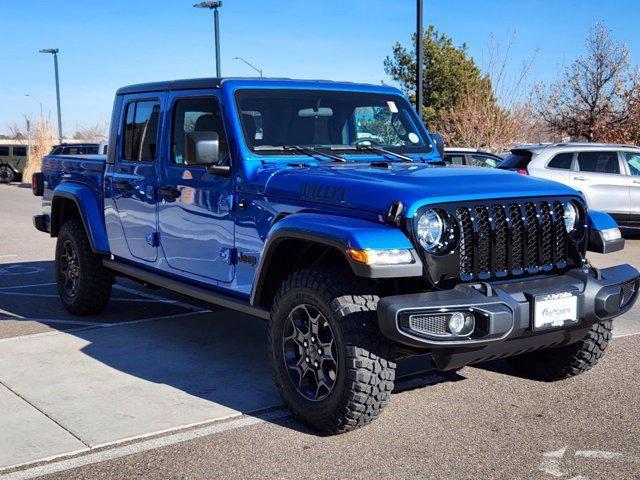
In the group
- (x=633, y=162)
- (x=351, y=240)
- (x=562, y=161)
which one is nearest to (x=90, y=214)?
(x=351, y=240)

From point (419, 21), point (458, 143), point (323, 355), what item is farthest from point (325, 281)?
point (458, 143)

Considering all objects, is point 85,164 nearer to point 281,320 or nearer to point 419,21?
point 281,320

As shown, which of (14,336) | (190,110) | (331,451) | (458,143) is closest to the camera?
(331,451)

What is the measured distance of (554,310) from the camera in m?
4.25

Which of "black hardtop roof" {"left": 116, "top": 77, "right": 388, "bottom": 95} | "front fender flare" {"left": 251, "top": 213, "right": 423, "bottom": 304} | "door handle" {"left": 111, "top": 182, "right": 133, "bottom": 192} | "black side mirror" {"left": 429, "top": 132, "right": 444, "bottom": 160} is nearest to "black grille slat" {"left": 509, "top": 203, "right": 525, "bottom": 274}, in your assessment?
"front fender flare" {"left": 251, "top": 213, "right": 423, "bottom": 304}

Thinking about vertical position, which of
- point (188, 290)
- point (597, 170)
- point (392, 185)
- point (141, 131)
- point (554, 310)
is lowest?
point (188, 290)

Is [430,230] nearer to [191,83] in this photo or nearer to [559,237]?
[559,237]

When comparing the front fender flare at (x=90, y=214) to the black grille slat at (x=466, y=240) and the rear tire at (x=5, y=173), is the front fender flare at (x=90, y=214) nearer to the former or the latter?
the black grille slat at (x=466, y=240)

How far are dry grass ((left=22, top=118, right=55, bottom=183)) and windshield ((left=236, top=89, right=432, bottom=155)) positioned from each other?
31.8m

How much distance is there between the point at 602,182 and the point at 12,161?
28.6 metres

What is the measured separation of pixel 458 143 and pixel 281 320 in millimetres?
24632

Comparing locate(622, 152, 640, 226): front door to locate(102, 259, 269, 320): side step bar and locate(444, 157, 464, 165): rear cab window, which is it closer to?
locate(444, 157, 464, 165): rear cab window

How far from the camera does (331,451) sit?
416 cm

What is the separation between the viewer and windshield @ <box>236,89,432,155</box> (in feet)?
17.6
